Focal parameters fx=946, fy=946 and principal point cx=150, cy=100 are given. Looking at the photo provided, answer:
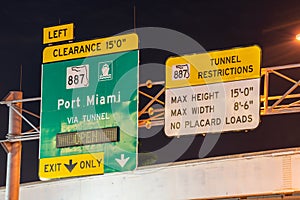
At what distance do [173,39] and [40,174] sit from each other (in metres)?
6.06

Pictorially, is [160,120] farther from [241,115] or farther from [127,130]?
[241,115]

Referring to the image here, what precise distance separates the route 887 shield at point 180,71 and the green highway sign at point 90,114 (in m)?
0.84

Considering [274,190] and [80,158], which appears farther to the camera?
[274,190]

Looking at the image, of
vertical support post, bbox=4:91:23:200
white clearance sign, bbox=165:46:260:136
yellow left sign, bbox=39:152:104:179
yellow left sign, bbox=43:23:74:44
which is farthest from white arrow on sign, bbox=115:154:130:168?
vertical support post, bbox=4:91:23:200

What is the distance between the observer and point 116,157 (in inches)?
822

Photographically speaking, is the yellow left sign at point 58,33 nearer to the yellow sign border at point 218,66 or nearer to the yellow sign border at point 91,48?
the yellow sign border at point 91,48

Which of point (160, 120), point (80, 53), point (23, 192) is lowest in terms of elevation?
point (23, 192)

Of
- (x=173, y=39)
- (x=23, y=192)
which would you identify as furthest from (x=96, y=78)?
(x=23, y=192)

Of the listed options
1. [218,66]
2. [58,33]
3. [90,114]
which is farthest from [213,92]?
[58,33]

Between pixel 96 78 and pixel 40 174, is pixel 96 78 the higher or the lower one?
the higher one

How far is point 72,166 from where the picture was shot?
21484 millimetres

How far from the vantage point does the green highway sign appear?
2095 cm

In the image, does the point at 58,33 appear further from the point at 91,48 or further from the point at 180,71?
the point at 180,71

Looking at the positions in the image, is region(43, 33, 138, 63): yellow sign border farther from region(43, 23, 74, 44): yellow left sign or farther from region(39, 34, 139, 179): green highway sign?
region(43, 23, 74, 44): yellow left sign
